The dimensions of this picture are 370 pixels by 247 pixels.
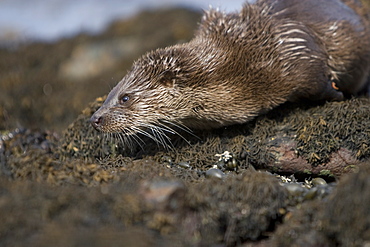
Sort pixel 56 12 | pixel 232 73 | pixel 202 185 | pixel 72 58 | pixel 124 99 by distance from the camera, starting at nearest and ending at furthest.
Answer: pixel 202 185 < pixel 124 99 < pixel 232 73 < pixel 72 58 < pixel 56 12

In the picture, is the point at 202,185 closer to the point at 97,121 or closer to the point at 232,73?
the point at 97,121

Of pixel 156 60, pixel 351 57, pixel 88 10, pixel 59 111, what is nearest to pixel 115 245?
pixel 156 60

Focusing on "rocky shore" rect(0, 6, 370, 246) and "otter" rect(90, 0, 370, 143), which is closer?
"rocky shore" rect(0, 6, 370, 246)

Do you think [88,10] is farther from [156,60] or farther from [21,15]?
[156,60]

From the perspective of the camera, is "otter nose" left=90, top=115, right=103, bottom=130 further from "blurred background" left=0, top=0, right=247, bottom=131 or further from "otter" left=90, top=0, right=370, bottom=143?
"blurred background" left=0, top=0, right=247, bottom=131

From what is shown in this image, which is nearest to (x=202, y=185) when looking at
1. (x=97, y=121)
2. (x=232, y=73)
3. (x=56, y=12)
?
(x=97, y=121)

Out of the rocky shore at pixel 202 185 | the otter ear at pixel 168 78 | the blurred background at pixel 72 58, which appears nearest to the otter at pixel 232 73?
the otter ear at pixel 168 78

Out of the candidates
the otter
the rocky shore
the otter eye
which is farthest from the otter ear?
the rocky shore

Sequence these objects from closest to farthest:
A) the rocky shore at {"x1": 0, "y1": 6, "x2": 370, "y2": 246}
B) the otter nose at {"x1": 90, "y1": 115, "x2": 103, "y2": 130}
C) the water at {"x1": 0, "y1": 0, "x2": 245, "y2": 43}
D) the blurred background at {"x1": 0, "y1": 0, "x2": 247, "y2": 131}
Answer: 1. the rocky shore at {"x1": 0, "y1": 6, "x2": 370, "y2": 246}
2. the otter nose at {"x1": 90, "y1": 115, "x2": 103, "y2": 130}
3. the blurred background at {"x1": 0, "y1": 0, "x2": 247, "y2": 131}
4. the water at {"x1": 0, "y1": 0, "x2": 245, "y2": 43}

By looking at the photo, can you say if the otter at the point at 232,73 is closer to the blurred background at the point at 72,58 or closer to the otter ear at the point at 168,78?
the otter ear at the point at 168,78
